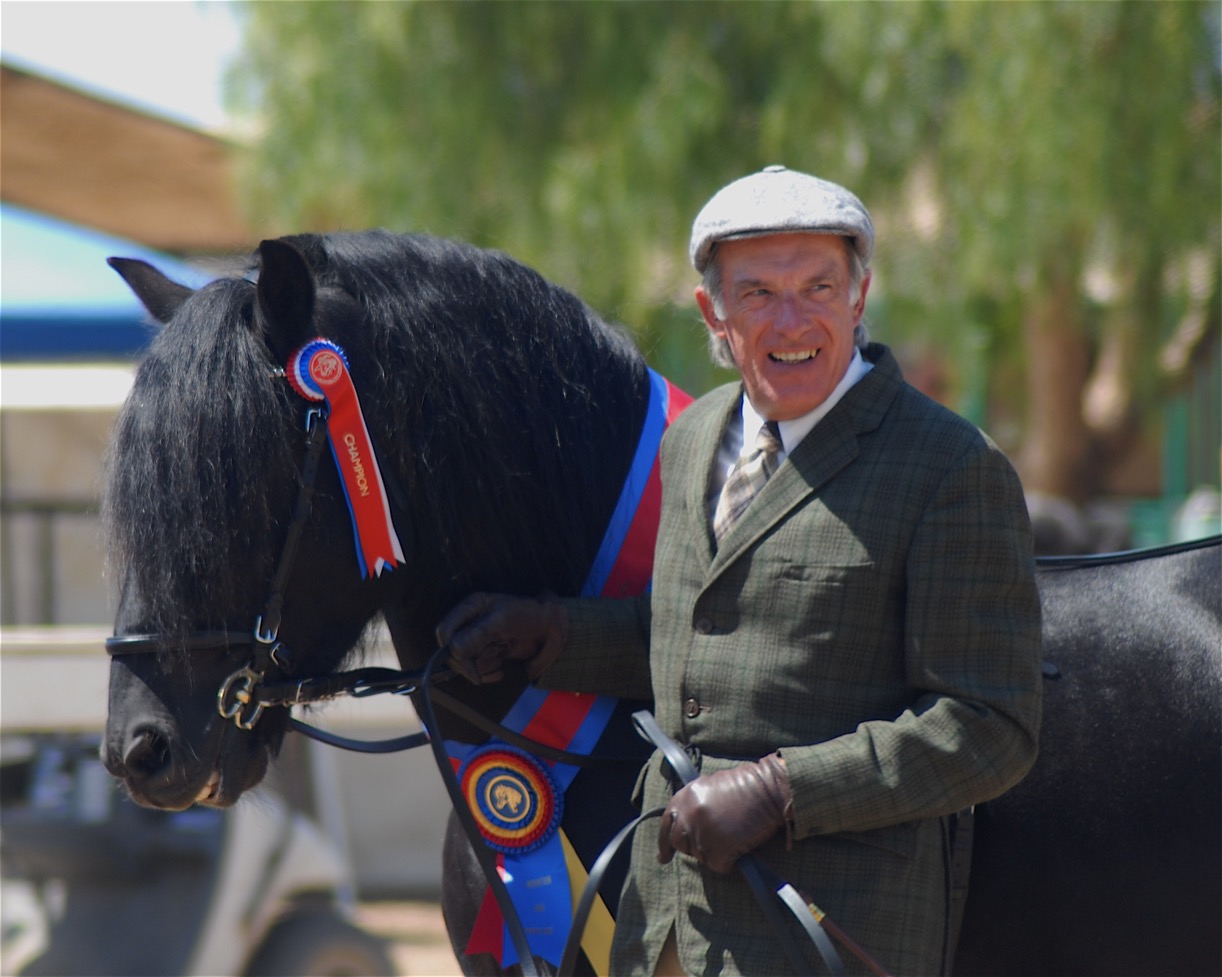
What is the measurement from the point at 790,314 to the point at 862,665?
442 mm

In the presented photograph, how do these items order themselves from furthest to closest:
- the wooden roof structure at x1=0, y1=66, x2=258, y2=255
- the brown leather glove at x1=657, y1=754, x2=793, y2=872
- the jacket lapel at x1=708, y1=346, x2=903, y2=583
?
1. the wooden roof structure at x1=0, y1=66, x2=258, y2=255
2. the jacket lapel at x1=708, y1=346, x2=903, y2=583
3. the brown leather glove at x1=657, y1=754, x2=793, y2=872

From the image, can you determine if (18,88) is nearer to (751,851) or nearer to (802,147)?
(802,147)

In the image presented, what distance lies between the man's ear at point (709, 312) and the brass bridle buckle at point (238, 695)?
789mm

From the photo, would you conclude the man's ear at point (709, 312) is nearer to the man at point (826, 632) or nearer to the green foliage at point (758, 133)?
the man at point (826, 632)

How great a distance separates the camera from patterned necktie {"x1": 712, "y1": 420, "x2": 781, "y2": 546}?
67.6 inches

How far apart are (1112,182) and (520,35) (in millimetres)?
3545

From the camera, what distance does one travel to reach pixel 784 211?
158cm

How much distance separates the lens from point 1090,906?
→ 1.86 m

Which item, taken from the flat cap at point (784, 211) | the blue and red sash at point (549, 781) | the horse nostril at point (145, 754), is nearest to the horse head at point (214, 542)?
the horse nostril at point (145, 754)

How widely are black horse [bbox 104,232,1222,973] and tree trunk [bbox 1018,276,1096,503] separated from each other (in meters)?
6.46

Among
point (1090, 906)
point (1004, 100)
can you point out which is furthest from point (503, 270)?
point (1004, 100)

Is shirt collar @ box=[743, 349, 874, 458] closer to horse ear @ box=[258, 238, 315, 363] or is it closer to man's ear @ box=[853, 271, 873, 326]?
man's ear @ box=[853, 271, 873, 326]

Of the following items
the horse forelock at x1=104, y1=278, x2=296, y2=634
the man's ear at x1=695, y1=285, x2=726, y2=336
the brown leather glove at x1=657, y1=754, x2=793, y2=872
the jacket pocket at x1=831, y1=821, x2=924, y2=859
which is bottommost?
the jacket pocket at x1=831, y1=821, x2=924, y2=859

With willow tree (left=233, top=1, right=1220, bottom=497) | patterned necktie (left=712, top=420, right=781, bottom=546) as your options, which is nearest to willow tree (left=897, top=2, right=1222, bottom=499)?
willow tree (left=233, top=1, right=1220, bottom=497)
